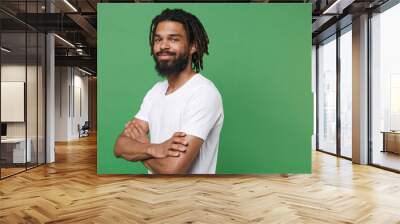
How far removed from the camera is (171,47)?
6684mm

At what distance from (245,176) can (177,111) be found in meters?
1.70

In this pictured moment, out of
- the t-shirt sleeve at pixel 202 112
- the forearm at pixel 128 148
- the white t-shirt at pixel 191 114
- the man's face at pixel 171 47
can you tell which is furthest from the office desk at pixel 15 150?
the t-shirt sleeve at pixel 202 112

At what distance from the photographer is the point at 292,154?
22.9 feet

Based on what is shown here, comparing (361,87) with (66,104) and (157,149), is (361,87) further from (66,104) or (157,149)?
(66,104)

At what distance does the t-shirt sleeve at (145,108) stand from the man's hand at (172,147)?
53 centimetres

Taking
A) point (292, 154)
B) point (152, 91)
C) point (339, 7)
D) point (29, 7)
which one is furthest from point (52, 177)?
point (339, 7)

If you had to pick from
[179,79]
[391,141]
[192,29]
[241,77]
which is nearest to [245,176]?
[241,77]

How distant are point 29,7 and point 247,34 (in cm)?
406

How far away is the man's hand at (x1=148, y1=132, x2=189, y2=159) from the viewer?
6.41m

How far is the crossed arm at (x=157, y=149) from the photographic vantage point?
21.1 ft

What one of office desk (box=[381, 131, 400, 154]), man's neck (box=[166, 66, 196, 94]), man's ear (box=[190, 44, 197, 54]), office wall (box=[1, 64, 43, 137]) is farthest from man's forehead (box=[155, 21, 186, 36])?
office desk (box=[381, 131, 400, 154])

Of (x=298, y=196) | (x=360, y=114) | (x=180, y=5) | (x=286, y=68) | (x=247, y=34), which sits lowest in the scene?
(x=298, y=196)

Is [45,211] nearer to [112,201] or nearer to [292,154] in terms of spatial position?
[112,201]

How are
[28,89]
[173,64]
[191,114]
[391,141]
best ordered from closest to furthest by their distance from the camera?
[191,114], [173,64], [28,89], [391,141]
